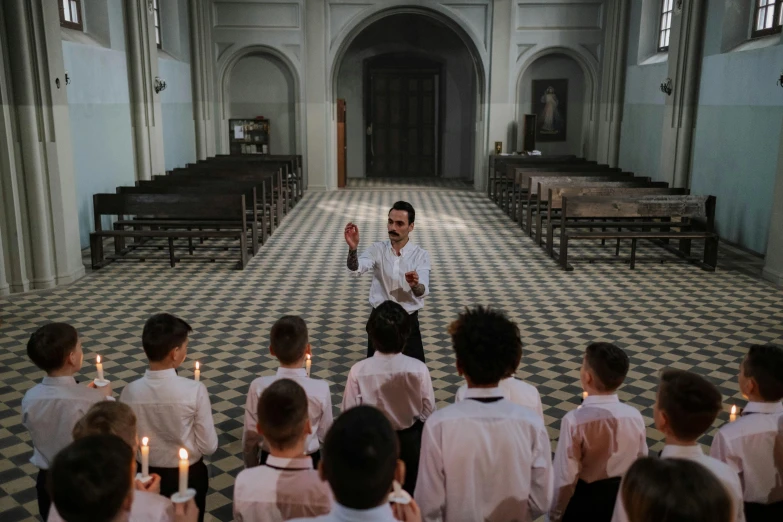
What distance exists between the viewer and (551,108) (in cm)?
1934

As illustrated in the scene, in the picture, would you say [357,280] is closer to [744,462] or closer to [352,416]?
[744,462]

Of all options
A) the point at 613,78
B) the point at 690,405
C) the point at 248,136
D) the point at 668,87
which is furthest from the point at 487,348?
the point at 248,136

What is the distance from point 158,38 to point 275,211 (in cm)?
537

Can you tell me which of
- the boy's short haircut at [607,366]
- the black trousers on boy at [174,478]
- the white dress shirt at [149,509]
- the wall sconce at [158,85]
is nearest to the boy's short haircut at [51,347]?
the black trousers on boy at [174,478]

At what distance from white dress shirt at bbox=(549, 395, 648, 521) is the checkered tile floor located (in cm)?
200

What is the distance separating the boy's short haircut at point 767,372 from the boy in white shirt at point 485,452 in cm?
123

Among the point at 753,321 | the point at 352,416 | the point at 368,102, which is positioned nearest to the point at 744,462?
the point at 352,416

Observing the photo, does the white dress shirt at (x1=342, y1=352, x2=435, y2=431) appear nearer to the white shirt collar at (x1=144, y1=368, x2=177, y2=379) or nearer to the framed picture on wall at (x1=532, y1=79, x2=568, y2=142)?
the white shirt collar at (x1=144, y1=368, x2=177, y2=379)

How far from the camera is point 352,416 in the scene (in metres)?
2.01

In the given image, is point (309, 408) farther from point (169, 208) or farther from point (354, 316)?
point (169, 208)

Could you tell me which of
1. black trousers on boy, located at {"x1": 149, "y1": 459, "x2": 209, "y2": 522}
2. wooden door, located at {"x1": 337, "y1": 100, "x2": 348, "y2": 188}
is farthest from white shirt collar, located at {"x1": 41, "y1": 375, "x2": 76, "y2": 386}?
wooden door, located at {"x1": 337, "y1": 100, "x2": 348, "y2": 188}

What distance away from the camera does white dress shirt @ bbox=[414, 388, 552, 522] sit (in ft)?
8.66

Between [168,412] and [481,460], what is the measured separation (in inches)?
61.3

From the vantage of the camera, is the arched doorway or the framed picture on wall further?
the arched doorway
